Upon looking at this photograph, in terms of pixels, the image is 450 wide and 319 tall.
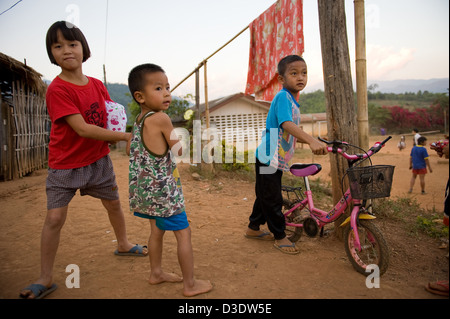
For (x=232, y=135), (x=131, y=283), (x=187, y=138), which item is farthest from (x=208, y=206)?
(x=232, y=135)

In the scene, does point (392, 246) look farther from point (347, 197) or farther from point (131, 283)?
point (131, 283)

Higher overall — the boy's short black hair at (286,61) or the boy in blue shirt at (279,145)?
the boy's short black hair at (286,61)

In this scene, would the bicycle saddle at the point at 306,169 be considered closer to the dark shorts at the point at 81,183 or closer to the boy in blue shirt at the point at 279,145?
the boy in blue shirt at the point at 279,145

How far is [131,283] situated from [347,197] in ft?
6.37

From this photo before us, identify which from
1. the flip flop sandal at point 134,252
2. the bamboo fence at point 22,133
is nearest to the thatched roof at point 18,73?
the bamboo fence at point 22,133

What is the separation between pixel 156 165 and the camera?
2.02 m

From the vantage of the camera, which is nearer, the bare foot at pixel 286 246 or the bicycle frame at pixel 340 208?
the bicycle frame at pixel 340 208

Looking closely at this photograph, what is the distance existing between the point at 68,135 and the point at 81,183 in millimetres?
371

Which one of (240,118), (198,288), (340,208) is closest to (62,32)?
(198,288)

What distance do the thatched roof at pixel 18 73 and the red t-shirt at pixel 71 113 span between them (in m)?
5.52

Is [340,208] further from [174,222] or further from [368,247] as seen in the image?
[174,222]

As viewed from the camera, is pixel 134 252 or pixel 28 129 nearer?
pixel 134 252

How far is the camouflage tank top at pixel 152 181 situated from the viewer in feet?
6.61
